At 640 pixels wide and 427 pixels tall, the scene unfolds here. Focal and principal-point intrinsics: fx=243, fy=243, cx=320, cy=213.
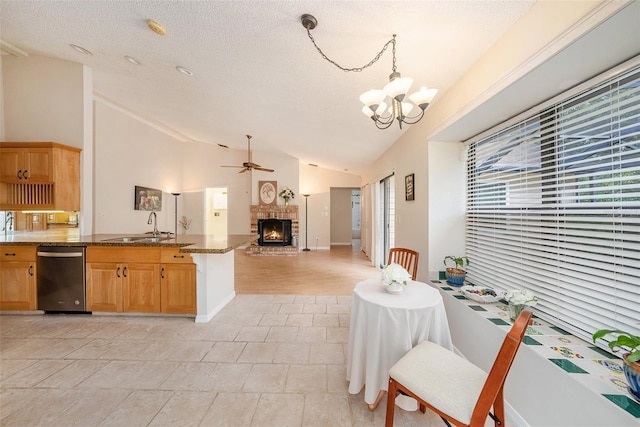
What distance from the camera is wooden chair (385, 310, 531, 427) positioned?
993 millimetres

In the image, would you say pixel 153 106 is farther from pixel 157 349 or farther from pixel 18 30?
pixel 157 349

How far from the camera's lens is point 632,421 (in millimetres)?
951

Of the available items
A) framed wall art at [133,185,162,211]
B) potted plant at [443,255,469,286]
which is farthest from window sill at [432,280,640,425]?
framed wall art at [133,185,162,211]

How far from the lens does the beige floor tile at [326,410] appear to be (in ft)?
4.80

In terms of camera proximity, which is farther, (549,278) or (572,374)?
(549,278)

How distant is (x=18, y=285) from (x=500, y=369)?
464 cm

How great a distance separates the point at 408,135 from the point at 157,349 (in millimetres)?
3720

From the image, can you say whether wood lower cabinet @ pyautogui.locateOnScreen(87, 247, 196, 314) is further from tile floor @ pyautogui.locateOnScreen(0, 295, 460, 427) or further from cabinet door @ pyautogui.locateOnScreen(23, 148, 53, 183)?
cabinet door @ pyautogui.locateOnScreen(23, 148, 53, 183)

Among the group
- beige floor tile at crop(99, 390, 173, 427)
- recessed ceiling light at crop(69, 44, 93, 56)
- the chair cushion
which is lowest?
beige floor tile at crop(99, 390, 173, 427)

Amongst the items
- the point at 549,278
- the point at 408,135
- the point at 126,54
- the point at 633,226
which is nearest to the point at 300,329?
the point at 549,278

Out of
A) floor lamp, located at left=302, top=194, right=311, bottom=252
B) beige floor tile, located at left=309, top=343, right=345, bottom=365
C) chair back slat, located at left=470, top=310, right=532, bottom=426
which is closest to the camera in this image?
chair back slat, located at left=470, top=310, right=532, bottom=426

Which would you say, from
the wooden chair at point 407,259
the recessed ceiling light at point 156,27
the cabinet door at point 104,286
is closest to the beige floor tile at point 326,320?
the wooden chair at point 407,259

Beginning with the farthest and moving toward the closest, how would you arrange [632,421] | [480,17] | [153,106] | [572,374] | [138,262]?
[153,106] < [138,262] < [480,17] < [572,374] < [632,421]

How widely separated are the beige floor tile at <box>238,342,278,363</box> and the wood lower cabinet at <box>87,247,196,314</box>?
3.26 ft
